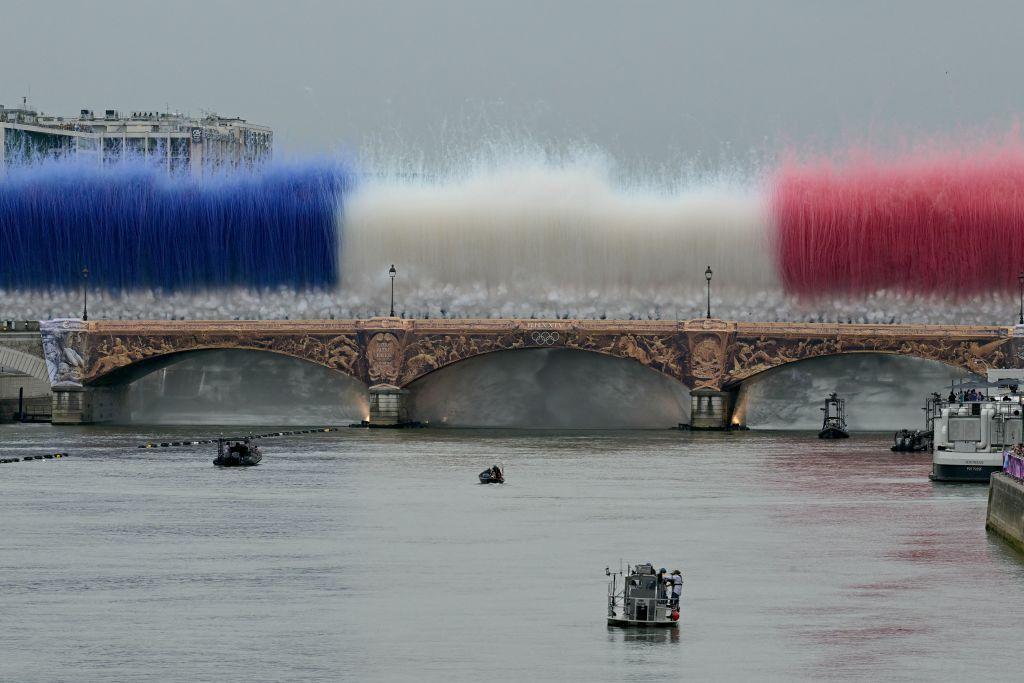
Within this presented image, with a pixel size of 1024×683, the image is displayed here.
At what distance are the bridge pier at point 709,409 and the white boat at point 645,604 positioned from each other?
87.7 m

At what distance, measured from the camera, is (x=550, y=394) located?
14325 centimetres

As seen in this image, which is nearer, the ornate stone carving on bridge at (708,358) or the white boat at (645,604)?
the white boat at (645,604)

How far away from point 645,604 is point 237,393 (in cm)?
10554

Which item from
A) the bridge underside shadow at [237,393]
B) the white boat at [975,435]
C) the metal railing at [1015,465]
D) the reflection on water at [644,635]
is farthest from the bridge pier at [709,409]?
the reflection on water at [644,635]

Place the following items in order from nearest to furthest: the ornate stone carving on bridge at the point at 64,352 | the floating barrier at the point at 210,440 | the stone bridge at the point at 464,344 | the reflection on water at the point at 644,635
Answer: the reflection on water at the point at 644,635
the floating barrier at the point at 210,440
the stone bridge at the point at 464,344
the ornate stone carving on bridge at the point at 64,352

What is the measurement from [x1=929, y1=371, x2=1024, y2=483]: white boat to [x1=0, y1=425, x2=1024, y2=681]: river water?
4.88 ft

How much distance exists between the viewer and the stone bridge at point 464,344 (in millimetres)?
126312

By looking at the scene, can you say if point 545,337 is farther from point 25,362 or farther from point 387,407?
point 25,362

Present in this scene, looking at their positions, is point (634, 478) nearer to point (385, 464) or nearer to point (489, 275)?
point (385, 464)

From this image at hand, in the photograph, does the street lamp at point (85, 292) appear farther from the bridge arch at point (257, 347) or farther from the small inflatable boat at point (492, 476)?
the small inflatable boat at point (492, 476)

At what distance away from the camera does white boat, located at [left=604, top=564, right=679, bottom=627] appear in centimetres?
4409

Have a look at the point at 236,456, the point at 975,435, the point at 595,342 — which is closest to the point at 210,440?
the point at 595,342

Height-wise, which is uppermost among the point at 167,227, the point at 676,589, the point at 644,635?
the point at 167,227

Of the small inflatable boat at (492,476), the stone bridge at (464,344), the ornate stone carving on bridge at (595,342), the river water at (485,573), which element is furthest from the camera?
the ornate stone carving on bridge at (595,342)
